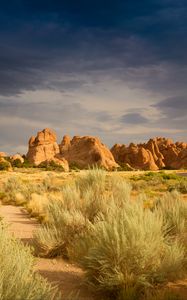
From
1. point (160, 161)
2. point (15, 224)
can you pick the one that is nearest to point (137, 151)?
point (160, 161)

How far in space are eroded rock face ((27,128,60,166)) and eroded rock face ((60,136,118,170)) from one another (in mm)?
3769

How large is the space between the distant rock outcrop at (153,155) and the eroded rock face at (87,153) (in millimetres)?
7348

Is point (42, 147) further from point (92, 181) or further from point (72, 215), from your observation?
point (72, 215)

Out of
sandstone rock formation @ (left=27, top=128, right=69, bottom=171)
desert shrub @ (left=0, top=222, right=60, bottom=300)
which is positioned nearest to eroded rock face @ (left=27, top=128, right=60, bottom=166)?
sandstone rock formation @ (left=27, top=128, right=69, bottom=171)

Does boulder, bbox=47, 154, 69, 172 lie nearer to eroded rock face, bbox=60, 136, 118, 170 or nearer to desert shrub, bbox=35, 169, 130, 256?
eroded rock face, bbox=60, 136, 118, 170

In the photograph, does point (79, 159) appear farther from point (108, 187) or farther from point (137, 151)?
point (108, 187)

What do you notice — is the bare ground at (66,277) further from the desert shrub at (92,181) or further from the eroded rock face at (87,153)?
the eroded rock face at (87,153)

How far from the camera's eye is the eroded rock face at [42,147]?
119387mm

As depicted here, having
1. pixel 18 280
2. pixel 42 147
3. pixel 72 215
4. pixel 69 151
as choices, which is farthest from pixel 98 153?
pixel 18 280

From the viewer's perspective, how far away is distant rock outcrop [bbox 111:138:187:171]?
428ft

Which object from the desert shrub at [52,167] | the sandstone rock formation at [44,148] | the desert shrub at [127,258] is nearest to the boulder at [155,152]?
the sandstone rock formation at [44,148]

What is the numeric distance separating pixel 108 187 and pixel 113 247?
736 cm

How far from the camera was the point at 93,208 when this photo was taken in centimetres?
1123

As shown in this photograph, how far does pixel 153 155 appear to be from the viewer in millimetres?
141000
